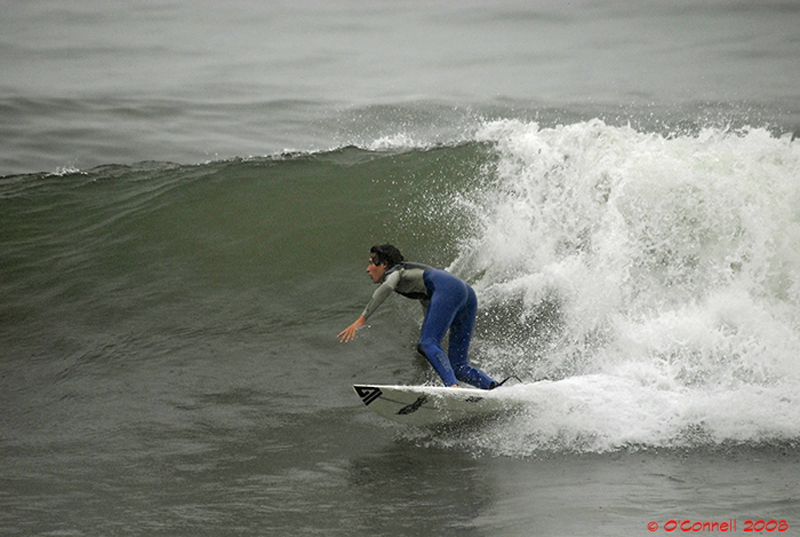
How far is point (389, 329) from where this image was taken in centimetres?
845

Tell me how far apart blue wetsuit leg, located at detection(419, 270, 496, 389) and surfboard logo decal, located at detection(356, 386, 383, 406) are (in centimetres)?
63

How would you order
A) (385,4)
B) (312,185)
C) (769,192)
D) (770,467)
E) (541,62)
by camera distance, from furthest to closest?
(385,4)
(541,62)
(312,185)
(769,192)
(770,467)

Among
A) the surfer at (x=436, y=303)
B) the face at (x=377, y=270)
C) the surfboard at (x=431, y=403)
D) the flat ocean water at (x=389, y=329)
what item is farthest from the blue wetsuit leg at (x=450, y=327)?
the flat ocean water at (x=389, y=329)

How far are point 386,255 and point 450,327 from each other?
2.91 ft

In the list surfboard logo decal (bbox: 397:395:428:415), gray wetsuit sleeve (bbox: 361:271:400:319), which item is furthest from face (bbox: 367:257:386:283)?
surfboard logo decal (bbox: 397:395:428:415)

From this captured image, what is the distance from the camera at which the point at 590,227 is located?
9.05 m

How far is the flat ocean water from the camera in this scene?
4805mm

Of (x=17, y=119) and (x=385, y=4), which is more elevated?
(x=385, y=4)

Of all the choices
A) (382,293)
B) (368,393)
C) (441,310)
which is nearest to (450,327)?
(441,310)

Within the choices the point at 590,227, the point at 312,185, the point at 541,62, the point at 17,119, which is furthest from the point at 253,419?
the point at 541,62

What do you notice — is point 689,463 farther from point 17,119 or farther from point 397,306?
point 17,119

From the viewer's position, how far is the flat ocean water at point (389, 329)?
4805mm

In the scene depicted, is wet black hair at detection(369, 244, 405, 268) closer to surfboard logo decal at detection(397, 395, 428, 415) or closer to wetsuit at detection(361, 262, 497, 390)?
wetsuit at detection(361, 262, 497, 390)

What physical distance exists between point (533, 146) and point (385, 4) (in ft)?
92.1
